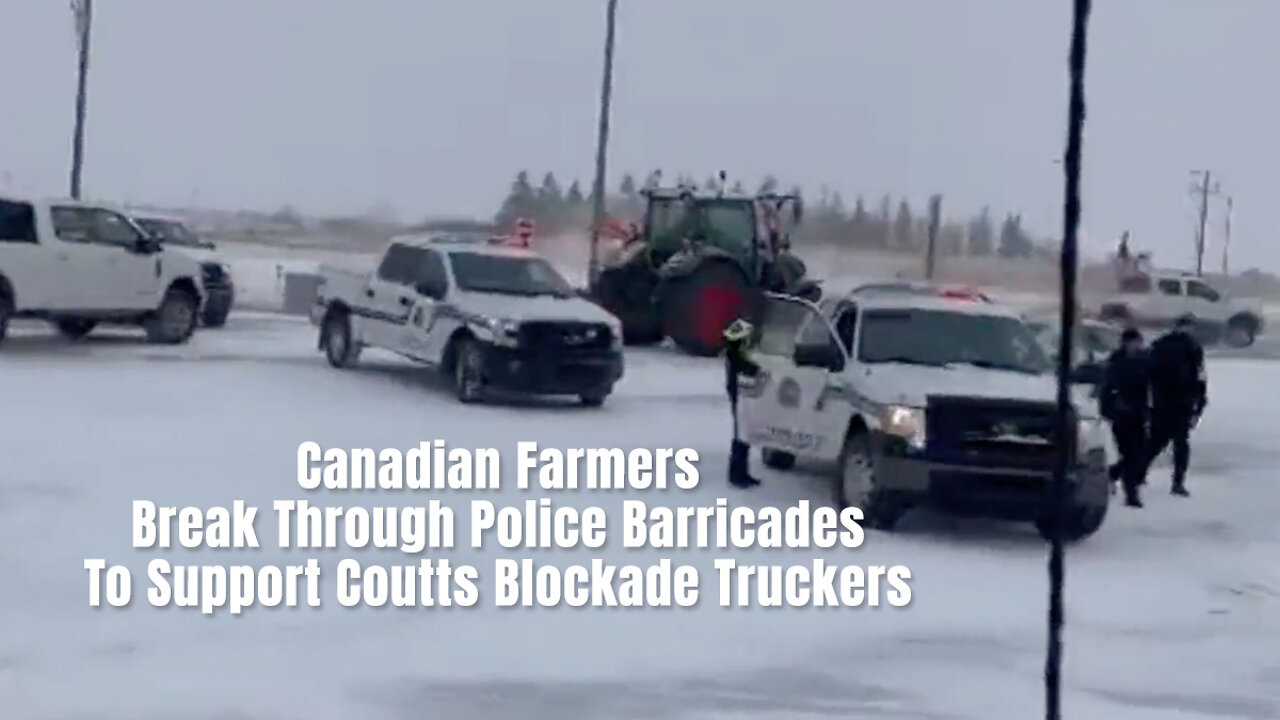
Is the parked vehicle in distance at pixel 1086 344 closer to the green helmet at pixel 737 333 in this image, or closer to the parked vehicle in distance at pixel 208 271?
the green helmet at pixel 737 333

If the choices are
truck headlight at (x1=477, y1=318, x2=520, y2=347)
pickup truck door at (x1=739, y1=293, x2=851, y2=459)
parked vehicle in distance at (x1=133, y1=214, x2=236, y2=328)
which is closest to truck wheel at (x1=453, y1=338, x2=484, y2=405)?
truck headlight at (x1=477, y1=318, x2=520, y2=347)

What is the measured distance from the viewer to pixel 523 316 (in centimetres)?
2412

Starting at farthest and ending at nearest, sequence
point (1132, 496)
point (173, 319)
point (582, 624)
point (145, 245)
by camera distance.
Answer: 1. point (173, 319)
2. point (145, 245)
3. point (1132, 496)
4. point (582, 624)

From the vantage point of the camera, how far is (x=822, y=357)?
57.3 feet

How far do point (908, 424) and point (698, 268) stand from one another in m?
15.9

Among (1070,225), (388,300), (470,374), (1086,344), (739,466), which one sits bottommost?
(739,466)

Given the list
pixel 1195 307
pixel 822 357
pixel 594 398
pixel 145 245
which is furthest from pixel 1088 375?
pixel 1195 307

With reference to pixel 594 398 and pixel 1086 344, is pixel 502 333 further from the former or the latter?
pixel 1086 344

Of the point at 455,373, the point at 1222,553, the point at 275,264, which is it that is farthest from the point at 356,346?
the point at 275,264

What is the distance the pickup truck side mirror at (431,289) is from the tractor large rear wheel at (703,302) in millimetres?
7229

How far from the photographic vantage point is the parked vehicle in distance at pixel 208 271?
34.0 meters

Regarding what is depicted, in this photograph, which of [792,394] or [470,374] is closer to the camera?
[792,394]

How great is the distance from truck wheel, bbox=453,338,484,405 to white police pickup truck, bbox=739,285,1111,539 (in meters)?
5.46

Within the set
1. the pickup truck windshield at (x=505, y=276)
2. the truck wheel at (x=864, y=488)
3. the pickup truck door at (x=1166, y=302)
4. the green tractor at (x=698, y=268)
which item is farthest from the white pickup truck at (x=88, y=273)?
the pickup truck door at (x=1166, y=302)
